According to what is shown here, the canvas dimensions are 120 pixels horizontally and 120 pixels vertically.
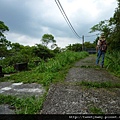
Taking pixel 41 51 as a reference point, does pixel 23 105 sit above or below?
below

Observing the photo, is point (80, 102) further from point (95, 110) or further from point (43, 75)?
point (43, 75)

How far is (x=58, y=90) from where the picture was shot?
2.98 m

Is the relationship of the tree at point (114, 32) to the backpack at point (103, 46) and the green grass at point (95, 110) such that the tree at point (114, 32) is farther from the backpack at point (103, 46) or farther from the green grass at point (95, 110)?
the green grass at point (95, 110)

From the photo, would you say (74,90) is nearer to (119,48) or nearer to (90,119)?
(90,119)

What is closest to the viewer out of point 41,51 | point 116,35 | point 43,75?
point 43,75

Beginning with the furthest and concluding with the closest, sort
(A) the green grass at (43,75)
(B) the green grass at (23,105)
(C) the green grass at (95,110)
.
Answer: (A) the green grass at (43,75), (B) the green grass at (23,105), (C) the green grass at (95,110)

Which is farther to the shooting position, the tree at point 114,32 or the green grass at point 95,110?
the tree at point 114,32

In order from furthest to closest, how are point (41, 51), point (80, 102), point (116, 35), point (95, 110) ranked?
point (41, 51)
point (116, 35)
point (80, 102)
point (95, 110)

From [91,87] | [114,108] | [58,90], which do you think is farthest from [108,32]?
[114,108]

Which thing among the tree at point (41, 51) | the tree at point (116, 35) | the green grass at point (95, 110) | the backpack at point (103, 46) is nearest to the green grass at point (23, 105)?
the green grass at point (95, 110)

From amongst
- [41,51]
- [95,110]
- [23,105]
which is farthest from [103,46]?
[41,51]

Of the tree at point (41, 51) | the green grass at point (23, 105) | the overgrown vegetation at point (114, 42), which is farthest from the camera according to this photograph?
the tree at point (41, 51)

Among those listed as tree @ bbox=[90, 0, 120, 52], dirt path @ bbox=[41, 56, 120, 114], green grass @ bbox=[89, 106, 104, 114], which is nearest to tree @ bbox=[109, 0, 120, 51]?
tree @ bbox=[90, 0, 120, 52]

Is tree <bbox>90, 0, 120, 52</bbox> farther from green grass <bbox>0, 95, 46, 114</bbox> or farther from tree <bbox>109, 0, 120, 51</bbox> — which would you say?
green grass <bbox>0, 95, 46, 114</bbox>
